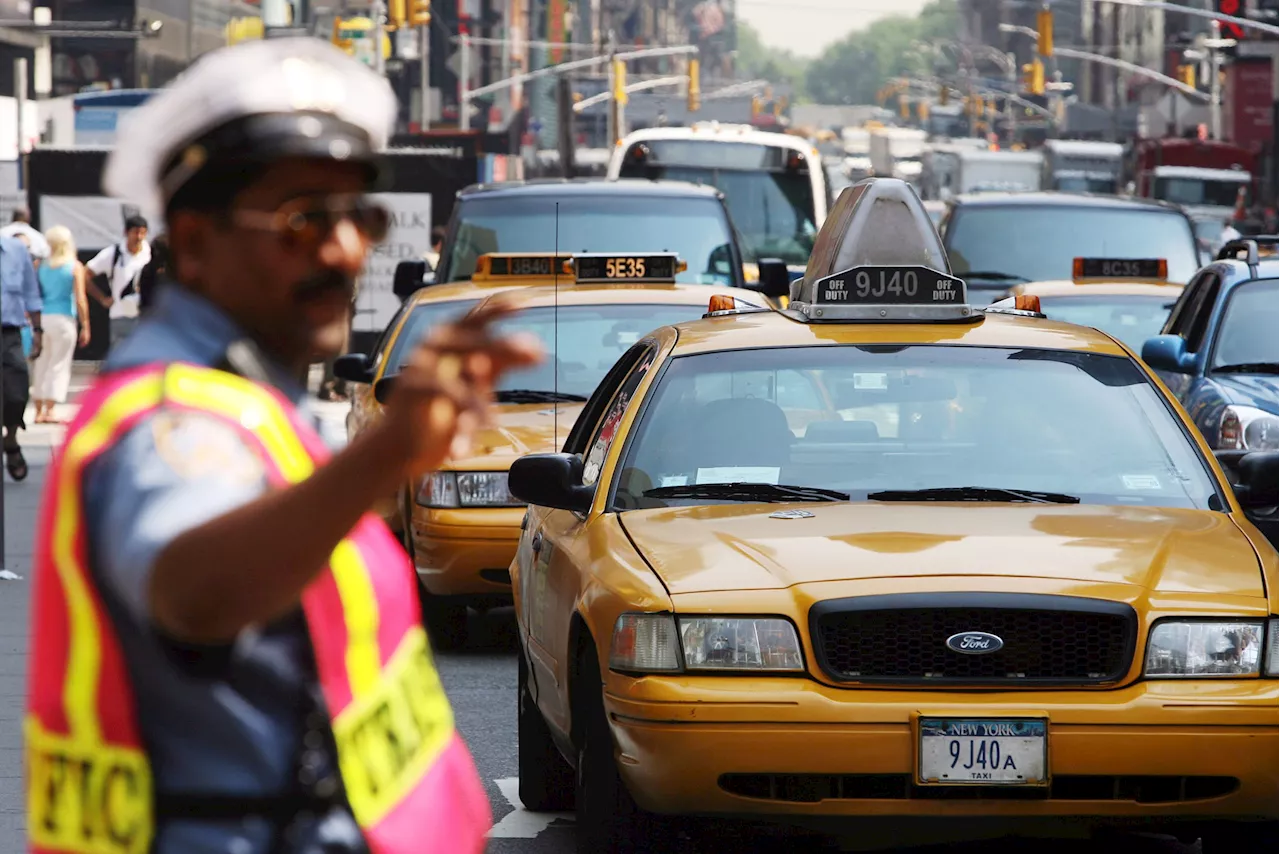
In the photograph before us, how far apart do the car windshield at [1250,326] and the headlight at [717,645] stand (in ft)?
23.4

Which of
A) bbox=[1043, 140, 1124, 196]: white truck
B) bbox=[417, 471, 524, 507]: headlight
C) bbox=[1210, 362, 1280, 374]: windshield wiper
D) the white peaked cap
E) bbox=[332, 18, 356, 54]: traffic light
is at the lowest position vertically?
bbox=[417, 471, 524, 507]: headlight

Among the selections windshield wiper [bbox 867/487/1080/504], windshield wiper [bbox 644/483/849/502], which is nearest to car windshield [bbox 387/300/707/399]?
windshield wiper [bbox 644/483/849/502]

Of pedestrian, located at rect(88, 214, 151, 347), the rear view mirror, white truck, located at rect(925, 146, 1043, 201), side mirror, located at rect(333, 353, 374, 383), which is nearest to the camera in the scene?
the rear view mirror

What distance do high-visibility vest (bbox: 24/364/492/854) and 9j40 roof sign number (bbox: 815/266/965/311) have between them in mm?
4987

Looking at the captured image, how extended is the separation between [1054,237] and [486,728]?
10727mm

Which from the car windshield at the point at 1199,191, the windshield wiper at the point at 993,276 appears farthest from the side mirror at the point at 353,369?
the car windshield at the point at 1199,191

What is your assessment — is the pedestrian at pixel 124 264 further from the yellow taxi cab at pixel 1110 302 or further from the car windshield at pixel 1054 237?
the yellow taxi cab at pixel 1110 302

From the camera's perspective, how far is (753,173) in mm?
24844

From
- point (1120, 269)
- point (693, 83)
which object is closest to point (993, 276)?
point (1120, 269)

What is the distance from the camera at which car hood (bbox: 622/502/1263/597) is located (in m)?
5.52

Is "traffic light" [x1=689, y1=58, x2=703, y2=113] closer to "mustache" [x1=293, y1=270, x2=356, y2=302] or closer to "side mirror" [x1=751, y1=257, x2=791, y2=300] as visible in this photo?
"side mirror" [x1=751, y1=257, x2=791, y2=300]

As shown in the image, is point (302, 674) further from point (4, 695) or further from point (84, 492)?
point (4, 695)

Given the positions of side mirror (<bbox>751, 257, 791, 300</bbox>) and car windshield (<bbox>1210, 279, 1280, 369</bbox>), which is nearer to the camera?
car windshield (<bbox>1210, 279, 1280, 369</bbox>)

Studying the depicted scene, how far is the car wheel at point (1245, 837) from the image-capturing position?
5648 millimetres
